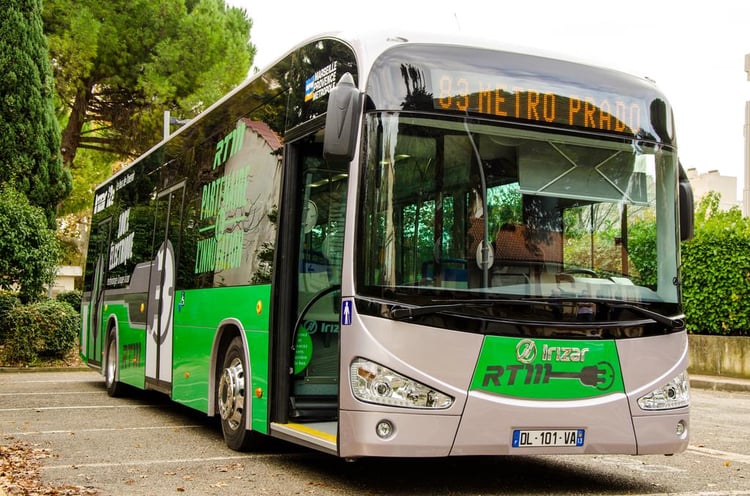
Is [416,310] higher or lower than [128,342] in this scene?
higher

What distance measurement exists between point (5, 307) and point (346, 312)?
16365 millimetres

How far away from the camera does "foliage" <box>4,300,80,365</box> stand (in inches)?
806

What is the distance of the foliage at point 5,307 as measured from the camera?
67.9 ft

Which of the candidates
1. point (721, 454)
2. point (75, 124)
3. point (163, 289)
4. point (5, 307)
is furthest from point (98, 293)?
point (75, 124)

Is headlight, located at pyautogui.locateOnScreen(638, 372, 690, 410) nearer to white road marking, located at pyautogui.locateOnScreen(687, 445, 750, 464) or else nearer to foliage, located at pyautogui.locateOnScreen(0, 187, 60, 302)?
white road marking, located at pyautogui.locateOnScreen(687, 445, 750, 464)

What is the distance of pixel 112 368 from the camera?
14.7 meters

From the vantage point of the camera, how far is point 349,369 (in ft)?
21.1

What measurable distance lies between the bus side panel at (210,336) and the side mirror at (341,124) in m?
1.89

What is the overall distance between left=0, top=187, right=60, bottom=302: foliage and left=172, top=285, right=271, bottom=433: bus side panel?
10929 millimetres

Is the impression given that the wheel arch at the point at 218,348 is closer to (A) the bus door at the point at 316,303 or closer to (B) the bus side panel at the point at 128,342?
(A) the bus door at the point at 316,303

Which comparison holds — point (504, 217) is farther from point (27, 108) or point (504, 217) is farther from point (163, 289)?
point (27, 108)

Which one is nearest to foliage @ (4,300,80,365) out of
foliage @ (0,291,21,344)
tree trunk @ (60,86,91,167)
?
foliage @ (0,291,21,344)

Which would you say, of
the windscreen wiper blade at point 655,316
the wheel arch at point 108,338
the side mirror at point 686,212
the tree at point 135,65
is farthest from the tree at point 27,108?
the windscreen wiper blade at point 655,316

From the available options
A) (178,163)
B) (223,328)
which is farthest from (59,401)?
(223,328)
